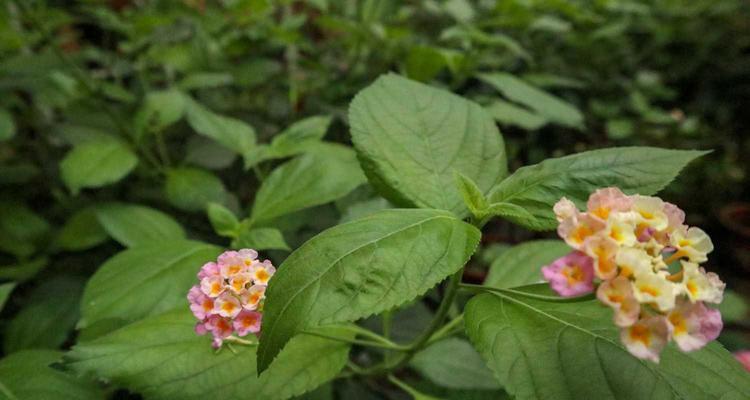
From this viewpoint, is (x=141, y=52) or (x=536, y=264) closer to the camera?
(x=536, y=264)

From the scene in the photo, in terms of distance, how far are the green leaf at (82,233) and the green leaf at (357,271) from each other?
669mm

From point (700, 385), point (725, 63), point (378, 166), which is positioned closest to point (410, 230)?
point (378, 166)

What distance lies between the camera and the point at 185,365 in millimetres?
546

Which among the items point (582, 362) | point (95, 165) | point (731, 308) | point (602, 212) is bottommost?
point (731, 308)

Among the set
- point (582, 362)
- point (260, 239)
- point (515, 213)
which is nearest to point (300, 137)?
point (260, 239)

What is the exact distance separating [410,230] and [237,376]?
0.24 m

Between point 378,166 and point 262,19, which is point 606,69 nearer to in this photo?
point 262,19

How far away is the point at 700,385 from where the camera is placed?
0.45 m

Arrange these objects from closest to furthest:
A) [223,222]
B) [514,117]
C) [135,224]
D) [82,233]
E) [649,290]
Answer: [649,290], [223,222], [135,224], [82,233], [514,117]

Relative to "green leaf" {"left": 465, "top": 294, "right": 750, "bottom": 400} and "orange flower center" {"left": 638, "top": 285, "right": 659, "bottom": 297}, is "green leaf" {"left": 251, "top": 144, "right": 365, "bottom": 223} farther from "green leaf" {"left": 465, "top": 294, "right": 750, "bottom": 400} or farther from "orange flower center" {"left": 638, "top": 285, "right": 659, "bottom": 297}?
"orange flower center" {"left": 638, "top": 285, "right": 659, "bottom": 297}

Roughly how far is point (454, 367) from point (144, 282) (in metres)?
0.47

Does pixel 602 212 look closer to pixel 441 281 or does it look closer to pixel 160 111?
pixel 441 281

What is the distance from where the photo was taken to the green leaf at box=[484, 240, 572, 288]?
742 millimetres

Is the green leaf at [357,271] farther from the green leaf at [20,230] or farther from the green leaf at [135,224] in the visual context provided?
the green leaf at [20,230]
